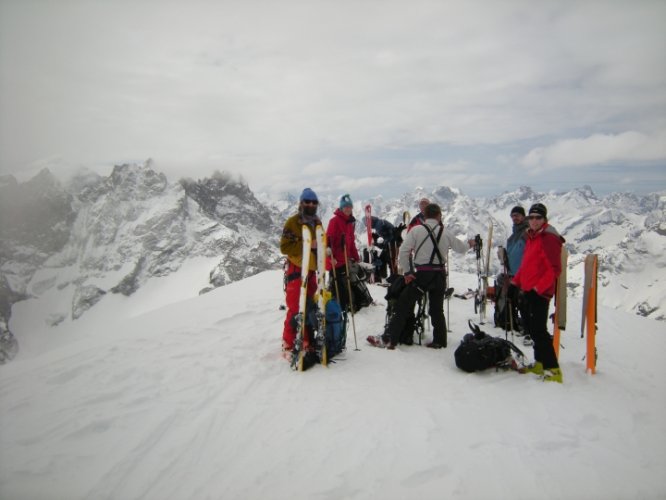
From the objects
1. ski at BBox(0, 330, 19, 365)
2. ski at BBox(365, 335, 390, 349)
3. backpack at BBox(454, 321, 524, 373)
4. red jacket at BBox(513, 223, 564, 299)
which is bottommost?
ski at BBox(0, 330, 19, 365)

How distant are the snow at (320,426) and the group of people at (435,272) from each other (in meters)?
0.49

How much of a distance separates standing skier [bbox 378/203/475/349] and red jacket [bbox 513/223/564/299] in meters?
1.32

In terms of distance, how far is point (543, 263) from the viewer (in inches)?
243

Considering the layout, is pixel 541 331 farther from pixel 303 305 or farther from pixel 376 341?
pixel 303 305

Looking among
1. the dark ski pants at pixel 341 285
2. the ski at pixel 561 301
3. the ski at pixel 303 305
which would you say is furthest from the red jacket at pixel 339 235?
the ski at pixel 561 301

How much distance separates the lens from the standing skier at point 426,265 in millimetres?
7402

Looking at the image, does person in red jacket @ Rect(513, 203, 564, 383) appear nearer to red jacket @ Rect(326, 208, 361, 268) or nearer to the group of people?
the group of people

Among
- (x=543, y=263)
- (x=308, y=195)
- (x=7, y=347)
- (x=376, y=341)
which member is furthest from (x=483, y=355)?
(x=7, y=347)

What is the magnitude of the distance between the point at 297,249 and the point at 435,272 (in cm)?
286

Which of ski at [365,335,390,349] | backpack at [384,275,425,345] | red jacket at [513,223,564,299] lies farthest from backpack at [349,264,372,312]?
red jacket at [513,223,564,299]

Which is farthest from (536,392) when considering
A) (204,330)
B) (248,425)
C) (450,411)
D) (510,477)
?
(204,330)

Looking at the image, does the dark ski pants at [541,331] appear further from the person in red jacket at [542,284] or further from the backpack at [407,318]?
the backpack at [407,318]

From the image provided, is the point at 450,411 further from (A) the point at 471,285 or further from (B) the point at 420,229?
(A) the point at 471,285

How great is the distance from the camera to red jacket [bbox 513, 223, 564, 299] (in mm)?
6086
